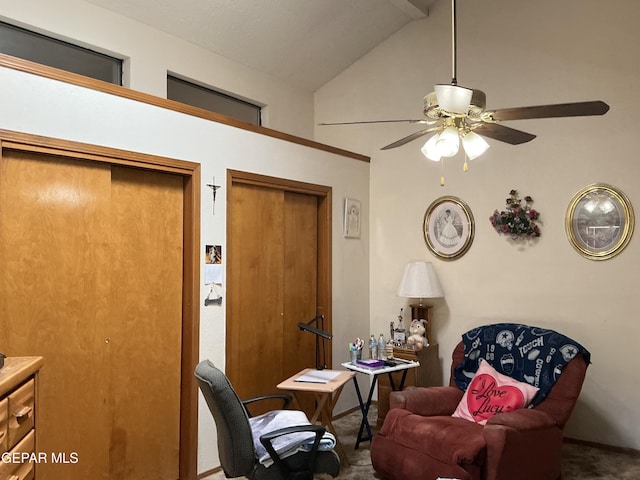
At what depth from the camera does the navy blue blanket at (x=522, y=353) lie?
3.25m

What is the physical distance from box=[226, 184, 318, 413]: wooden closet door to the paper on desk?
1.85ft

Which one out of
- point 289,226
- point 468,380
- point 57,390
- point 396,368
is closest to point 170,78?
point 289,226

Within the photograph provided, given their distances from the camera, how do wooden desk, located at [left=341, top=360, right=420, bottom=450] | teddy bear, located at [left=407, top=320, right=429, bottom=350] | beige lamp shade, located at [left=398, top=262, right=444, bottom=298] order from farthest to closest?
beige lamp shade, located at [left=398, top=262, right=444, bottom=298], teddy bear, located at [left=407, top=320, right=429, bottom=350], wooden desk, located at [left=341, top=360, right=420, bottom=450]

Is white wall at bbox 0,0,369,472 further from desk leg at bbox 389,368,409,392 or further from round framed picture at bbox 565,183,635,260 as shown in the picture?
round framed picture at bbox 565,183,635,260

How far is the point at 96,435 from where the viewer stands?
2.87 metres

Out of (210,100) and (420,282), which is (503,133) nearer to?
(420,282)

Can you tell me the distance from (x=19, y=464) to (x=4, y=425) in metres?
0.23

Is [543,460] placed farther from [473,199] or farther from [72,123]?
[72,123]

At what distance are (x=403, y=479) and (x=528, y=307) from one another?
1850 mm

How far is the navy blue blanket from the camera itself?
10.6ft

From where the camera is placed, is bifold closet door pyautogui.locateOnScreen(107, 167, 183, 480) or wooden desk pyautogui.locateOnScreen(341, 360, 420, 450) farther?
wooden desk pyautogui.locateOnScreen(341, 360, 420, 450)

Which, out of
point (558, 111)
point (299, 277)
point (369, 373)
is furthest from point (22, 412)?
point (299, 277)

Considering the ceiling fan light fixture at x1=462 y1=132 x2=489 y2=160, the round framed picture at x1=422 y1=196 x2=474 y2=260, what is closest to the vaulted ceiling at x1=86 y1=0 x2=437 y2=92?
the round framed picture at x1=422 y1=196 x2=474 y2=260

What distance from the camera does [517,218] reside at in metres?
4.16
